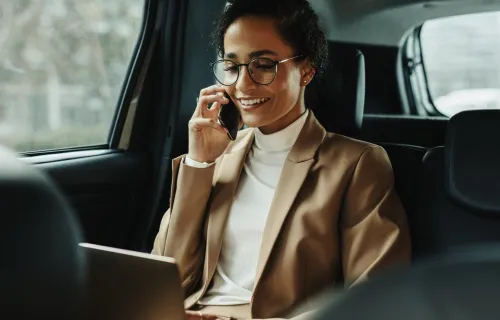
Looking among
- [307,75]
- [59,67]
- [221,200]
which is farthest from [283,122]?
[59,67]

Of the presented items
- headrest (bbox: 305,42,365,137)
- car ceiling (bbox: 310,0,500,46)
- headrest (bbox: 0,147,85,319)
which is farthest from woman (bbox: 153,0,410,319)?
headrest (bbox: 0,147,85,319)

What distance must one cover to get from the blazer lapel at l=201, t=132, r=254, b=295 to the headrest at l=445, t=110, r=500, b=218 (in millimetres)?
505

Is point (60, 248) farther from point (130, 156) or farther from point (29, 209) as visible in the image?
point (130, 156)

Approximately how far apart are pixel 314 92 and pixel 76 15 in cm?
76

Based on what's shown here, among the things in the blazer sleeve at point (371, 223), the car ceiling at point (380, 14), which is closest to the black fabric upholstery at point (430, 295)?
the blazer sleeve at point (371, 223)

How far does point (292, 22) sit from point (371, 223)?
0.54m

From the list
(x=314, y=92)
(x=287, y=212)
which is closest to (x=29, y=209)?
(x=287, y=212)

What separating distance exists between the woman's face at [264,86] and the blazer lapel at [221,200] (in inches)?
3.8

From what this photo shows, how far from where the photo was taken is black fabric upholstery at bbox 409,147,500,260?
5.99ft

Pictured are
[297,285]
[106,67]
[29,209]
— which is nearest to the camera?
[29,209]

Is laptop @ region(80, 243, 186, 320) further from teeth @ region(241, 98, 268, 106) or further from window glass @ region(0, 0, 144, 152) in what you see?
window glass @ region(0, 0, 144, 152)

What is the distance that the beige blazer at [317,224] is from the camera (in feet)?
5.58

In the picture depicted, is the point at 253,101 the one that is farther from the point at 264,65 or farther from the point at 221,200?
the point at 221,200

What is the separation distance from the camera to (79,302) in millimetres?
530
